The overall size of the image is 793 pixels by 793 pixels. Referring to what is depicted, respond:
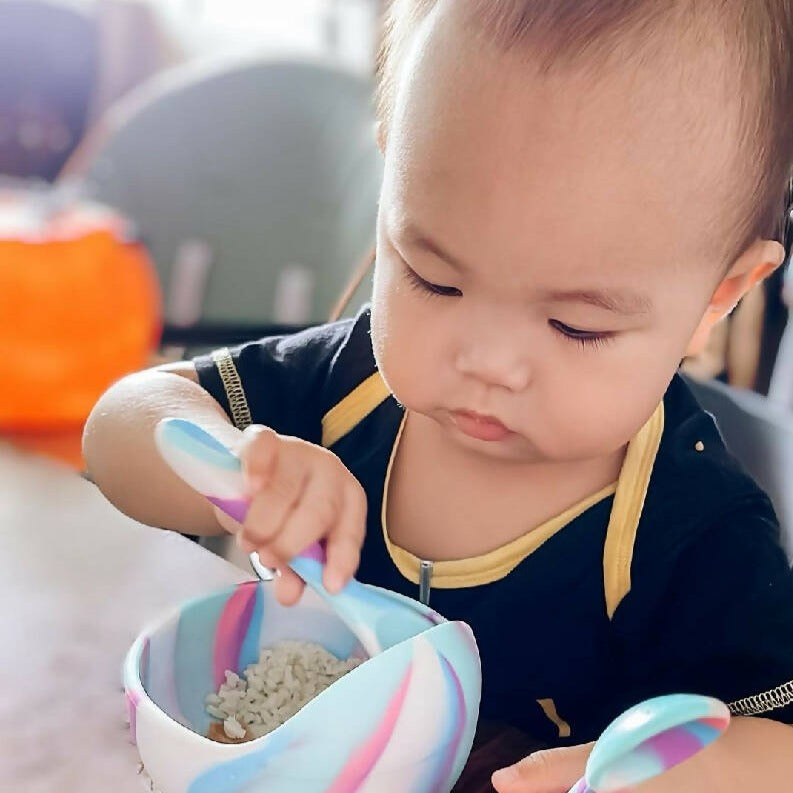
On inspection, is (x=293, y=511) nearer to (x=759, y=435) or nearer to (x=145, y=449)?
(x=145, y=449)

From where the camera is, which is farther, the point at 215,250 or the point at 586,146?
the point at 215,250

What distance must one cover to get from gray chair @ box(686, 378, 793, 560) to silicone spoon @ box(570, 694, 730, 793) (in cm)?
37

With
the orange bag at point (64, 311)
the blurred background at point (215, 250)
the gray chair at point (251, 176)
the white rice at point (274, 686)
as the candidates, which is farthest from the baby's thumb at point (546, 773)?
the gray chair at point (251, 176)

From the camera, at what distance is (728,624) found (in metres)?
0.57

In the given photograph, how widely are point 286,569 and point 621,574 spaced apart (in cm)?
23

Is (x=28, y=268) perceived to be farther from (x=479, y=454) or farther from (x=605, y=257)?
(x=605, y=257)

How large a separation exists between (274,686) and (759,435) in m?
0.39

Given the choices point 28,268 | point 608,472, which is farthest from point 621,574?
point 28,268

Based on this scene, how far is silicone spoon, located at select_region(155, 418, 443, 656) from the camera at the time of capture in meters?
0.45

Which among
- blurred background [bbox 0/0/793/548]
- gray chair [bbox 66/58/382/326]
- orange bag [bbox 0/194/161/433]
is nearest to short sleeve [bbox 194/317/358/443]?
blurred background [bbox 0/0/793/548]

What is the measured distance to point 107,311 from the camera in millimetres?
1396

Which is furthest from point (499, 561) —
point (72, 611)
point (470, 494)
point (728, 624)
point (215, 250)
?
point (215, 250)

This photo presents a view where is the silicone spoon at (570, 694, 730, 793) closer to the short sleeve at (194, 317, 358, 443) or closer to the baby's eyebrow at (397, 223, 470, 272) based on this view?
the baby's eyebrow at (397, 223, 470, 272)

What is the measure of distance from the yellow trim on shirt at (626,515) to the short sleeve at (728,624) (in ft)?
0.07
